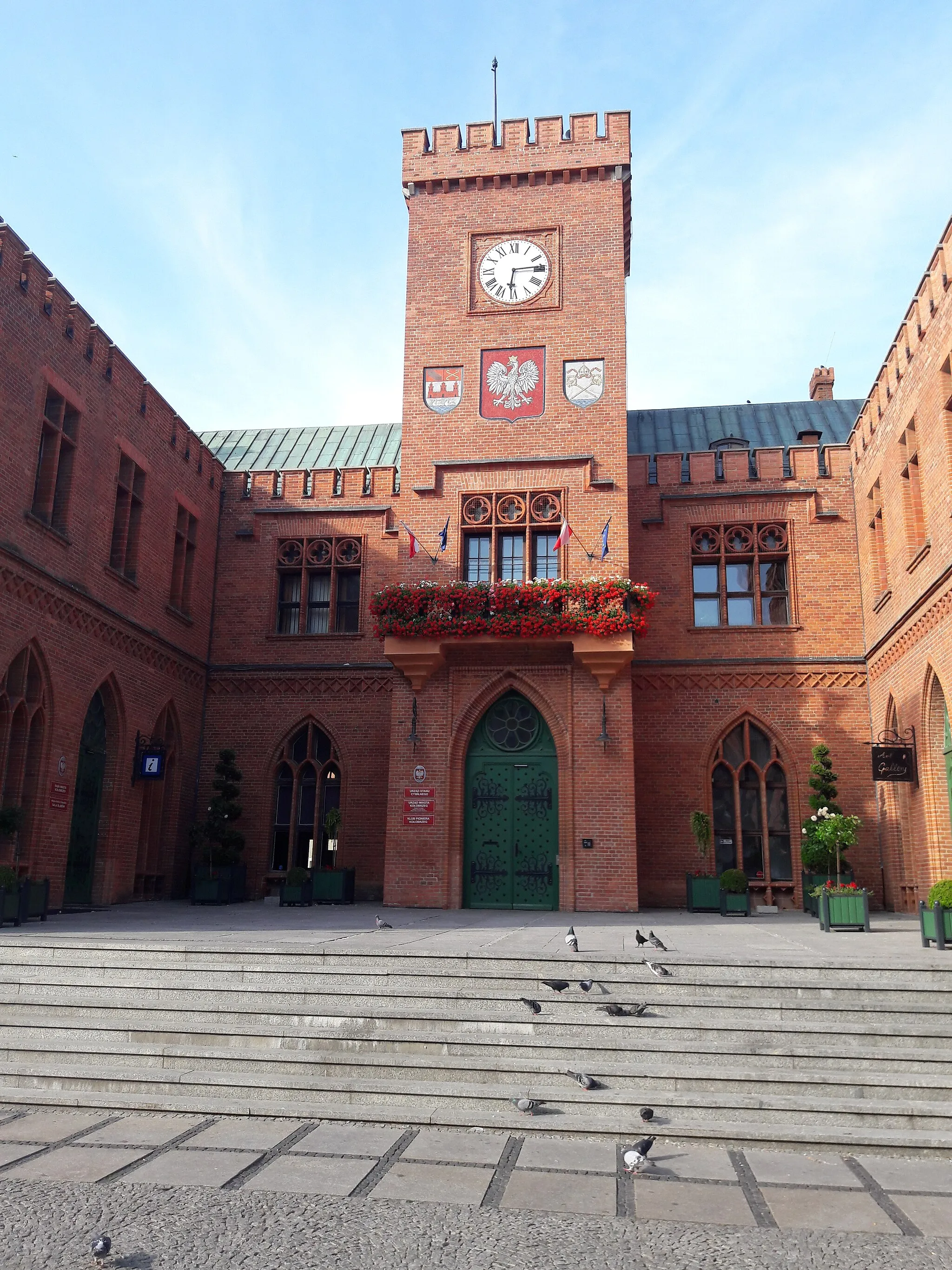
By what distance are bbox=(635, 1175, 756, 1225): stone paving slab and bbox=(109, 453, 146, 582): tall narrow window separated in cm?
1526

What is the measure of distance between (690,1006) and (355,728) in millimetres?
13674

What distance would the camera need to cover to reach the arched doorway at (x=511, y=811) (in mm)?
18797

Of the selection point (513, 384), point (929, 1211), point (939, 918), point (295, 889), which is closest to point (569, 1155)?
point (929, 1211)

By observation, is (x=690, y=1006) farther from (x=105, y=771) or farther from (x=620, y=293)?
(x=620, y=293)

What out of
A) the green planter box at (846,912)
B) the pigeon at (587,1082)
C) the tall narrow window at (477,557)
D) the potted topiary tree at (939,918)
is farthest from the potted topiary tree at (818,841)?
the pigeon at (587,1082)

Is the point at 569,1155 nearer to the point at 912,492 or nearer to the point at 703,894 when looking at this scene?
the point at 703,894

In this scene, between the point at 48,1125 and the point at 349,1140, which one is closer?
the point at 349,1140

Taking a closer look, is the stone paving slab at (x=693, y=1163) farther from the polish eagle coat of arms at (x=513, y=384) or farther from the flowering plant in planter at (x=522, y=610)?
the polish eagle coat of arms at (x=513, y=384)

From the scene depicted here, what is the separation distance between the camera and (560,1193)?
625cm

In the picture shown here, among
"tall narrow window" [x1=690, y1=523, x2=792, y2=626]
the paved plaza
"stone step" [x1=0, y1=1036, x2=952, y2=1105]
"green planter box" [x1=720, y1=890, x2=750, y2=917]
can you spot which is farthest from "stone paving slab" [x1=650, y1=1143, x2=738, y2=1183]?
"tall narrow window" [x1=690, y1=523, x2=792, y2=626]

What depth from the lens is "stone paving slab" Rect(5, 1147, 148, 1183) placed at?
6.39m

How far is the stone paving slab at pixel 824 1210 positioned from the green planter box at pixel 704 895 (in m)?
12.4

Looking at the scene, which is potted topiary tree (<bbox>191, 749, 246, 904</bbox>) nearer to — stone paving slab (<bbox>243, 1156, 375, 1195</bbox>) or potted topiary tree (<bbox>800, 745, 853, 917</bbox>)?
potted topiary tree (<bbox>800, 745, 853, 917</bbox>)

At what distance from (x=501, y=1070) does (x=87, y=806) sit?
11794mm
